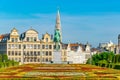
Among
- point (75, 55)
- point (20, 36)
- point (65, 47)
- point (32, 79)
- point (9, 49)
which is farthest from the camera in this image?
point (75, 55)

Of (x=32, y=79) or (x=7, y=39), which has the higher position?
(x=7, y=39)

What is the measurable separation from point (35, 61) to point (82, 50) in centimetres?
3290

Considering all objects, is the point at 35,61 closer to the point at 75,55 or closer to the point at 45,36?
the point at 45,36

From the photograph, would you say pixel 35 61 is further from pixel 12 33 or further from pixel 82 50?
pixel 82 50

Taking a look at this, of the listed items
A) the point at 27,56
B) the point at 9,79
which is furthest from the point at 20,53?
the point at 9,79

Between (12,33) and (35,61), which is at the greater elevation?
(12,33)

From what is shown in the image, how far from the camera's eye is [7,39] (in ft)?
381

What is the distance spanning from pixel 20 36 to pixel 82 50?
98.4ft

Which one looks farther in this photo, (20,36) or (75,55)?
(75,55)

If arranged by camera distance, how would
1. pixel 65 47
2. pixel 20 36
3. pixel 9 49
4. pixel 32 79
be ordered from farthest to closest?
pixel 65 47, pixel 20 36, pixel 9 49, pixel 32 79

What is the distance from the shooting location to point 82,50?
144625mm

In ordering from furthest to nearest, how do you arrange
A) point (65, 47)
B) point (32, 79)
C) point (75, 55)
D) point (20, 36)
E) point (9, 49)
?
point (75, 55) → point (65, 47) → point (20, 36) → point (9, 49) → point (32, 79)

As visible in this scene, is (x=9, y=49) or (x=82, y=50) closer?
(x=9, y=49)

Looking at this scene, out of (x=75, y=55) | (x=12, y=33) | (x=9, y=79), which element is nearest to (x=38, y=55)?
(x=12, y=33)
